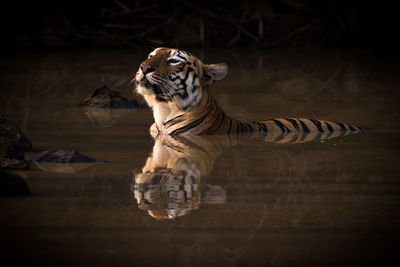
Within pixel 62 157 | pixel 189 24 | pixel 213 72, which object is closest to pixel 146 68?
pixel 213 72

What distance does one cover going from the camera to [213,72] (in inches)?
167

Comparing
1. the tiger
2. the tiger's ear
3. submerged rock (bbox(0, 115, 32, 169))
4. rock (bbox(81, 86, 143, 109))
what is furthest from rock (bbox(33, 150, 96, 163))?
rock (bbox(81, 86, 143, 109))

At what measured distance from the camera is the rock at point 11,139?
3.62 m

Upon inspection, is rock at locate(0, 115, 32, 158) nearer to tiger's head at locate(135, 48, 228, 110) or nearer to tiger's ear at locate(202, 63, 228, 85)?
tiger's head at locate(135, 48, 228, 110)

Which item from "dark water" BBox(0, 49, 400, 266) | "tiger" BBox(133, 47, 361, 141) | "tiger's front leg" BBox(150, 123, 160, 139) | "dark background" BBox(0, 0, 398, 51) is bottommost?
"dark water" BBox(0, 49, 400, 266)

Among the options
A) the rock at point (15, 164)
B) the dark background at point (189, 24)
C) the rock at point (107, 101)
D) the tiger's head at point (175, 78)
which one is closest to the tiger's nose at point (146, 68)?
the tiger's head at point (175, 78)

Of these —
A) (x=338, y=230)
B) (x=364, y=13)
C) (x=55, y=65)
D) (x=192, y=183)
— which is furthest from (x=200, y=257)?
(x=364, y=13)

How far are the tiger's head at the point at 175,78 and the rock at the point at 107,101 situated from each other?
1222mm

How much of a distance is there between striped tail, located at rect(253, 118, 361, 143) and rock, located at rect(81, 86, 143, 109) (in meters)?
1.29

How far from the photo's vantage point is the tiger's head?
13.7 feet

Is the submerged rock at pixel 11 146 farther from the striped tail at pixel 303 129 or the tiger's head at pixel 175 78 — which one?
the striped tail at pixel 303 129

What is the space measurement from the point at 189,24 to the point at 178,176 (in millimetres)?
7780

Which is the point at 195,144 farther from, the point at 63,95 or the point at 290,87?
the point at 290,87

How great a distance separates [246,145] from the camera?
4.04m
